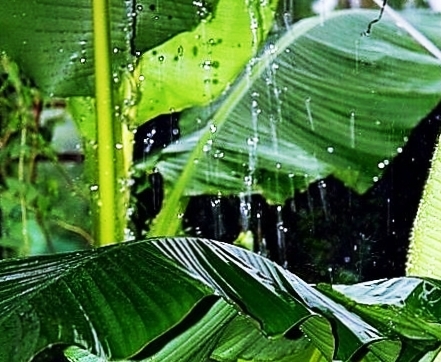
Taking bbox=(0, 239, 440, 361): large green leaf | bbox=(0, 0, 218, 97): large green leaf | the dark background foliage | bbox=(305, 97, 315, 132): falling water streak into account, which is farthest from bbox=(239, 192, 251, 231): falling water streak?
bbox=(0, 239, 440, 361): large green leaf

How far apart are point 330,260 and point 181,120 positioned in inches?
10.6

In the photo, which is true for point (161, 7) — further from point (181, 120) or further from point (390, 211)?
point (390, 211)

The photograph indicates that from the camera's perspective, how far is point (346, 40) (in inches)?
38.4

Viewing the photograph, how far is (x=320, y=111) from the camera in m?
0.96

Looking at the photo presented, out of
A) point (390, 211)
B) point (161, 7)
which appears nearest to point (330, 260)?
point (390, 211)

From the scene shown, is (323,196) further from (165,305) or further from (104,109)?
(165,305)

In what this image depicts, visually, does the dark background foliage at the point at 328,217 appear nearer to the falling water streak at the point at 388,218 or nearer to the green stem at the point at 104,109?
the falling water streak at the point at 388,218

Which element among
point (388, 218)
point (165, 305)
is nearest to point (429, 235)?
point (165, 305)

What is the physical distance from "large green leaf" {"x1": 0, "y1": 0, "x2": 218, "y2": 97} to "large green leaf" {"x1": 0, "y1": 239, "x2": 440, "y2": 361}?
1.45 ft

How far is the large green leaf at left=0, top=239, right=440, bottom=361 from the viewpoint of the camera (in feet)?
1.23

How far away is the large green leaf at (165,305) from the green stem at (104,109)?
322mm

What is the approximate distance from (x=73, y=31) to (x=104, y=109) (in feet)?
0.42

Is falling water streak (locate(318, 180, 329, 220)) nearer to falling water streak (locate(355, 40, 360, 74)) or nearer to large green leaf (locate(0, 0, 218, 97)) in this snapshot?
falling water streak (locate(355, 40, 360, 74))

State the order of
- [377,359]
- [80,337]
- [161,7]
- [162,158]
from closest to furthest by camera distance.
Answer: [80,337]
[377,359]
[161,7]
[162,158]
